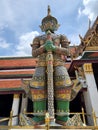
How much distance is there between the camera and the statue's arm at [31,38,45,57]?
3.90 m

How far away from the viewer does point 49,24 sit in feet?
14.3

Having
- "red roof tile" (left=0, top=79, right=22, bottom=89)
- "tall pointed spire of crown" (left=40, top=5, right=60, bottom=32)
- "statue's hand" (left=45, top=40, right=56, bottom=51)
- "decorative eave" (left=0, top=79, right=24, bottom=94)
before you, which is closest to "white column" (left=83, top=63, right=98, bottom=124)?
"tall pointed spire of crown" (left=40, top=5, right=60, bottom=32)

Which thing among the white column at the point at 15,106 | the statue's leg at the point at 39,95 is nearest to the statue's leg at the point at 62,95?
the statue's leg at the point at 39,95

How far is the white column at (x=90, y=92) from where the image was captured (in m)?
4.83

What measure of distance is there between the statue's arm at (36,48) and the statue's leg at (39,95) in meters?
0.43

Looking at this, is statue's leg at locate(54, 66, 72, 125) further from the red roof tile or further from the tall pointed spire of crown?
the red roof tile

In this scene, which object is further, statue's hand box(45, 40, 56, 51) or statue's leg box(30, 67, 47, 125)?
statue's hand box(45, 40, 56, 51)

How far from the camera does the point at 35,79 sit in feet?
12.5

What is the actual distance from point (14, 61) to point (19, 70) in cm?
127

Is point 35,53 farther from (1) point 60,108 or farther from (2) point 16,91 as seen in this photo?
(2) point 16,91

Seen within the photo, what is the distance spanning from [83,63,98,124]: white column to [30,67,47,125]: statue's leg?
1.84 meters

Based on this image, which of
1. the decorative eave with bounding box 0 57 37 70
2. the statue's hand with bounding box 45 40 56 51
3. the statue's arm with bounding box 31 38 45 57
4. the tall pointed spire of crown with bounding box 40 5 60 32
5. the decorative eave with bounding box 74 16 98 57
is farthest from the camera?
the decorative eave with bounding box 0 57 37 70

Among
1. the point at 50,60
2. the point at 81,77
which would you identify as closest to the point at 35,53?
the point at 50,60

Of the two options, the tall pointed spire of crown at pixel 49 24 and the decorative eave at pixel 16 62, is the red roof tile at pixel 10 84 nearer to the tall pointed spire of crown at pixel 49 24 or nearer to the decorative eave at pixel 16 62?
the decorative eave at pixel 16 62
